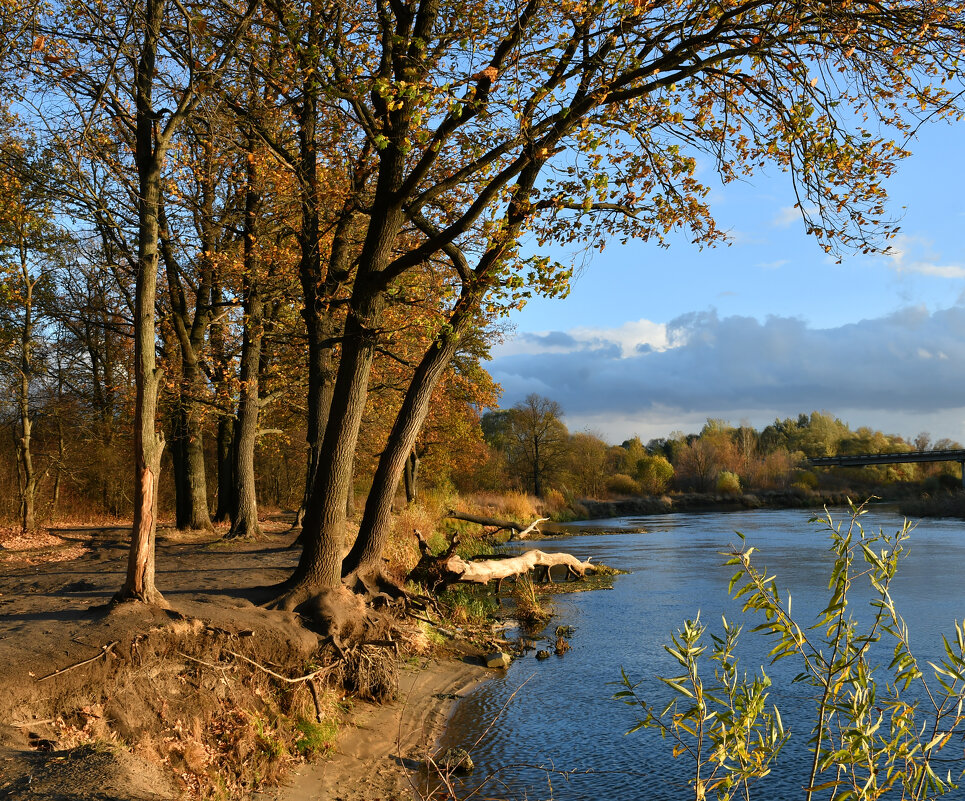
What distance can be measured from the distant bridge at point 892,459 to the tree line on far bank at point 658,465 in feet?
3.80

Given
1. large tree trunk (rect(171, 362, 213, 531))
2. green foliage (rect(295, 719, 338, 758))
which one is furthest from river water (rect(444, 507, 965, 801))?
large tree trunk (rect(171, 362, 213, 531))

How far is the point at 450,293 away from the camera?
11.8 m

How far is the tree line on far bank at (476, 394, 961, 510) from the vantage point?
5469 cm

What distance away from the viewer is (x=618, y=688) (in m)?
10.6

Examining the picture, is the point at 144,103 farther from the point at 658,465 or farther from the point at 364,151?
the point at 658,465

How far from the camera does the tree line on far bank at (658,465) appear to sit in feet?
179

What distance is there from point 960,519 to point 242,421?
3967 centimetres

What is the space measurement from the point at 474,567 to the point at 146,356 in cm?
941

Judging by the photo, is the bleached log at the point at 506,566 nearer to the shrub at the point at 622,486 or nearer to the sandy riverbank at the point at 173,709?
the sandy riverbank at the point at 173,709

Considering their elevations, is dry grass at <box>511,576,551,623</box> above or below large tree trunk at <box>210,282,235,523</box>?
below

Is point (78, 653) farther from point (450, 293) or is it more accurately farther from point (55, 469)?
point (55, 469)

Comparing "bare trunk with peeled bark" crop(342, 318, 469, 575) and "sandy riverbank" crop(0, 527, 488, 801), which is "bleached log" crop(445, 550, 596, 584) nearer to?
"bare trunk with peeled bark" crop(342, 318, 469, 575)

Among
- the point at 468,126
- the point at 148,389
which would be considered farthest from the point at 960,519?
the point at 148,389

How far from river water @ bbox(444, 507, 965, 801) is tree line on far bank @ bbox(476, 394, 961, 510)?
28.3 metres
